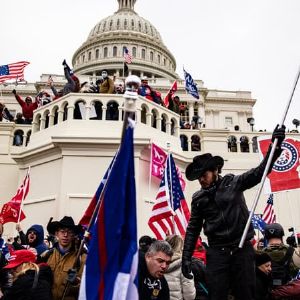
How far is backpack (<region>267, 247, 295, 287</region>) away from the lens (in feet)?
16.2

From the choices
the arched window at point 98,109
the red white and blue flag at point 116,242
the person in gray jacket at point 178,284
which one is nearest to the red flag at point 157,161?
the arched window at point 98,109

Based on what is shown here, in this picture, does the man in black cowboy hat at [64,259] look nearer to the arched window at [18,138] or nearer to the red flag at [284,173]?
the red flag at [284,173]

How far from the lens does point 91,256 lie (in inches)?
116

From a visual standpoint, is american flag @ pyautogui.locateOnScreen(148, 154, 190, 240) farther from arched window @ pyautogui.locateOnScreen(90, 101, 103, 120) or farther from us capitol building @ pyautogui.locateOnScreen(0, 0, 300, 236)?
arched window @ pyautogui.locateOnScreen(90, 101, 103, 120)

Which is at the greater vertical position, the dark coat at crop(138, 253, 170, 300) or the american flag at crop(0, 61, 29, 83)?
the american flag at crop(0, 61, 29, 83)

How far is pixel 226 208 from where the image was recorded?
4250 millimetres

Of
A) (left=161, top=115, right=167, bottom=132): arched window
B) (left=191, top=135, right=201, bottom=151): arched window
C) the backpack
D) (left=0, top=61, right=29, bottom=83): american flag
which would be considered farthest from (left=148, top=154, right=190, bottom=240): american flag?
(left=0, top=61, right=29, bottom=83): american flag

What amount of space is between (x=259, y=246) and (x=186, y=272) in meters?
5.03

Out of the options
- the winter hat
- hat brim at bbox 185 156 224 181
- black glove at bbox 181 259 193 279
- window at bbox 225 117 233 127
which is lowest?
black glove at bbox 181 259 193 279

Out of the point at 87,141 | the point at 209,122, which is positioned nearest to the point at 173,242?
the point at 87,141

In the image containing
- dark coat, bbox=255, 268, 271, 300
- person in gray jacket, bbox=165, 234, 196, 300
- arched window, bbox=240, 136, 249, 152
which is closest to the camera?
dark coat, bbox=255, 268, 271, 300

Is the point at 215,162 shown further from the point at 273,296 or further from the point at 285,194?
the point at 285,194

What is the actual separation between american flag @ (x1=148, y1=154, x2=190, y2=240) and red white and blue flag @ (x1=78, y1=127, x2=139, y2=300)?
20.1 feet

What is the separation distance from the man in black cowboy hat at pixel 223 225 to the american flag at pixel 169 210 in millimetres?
4706
